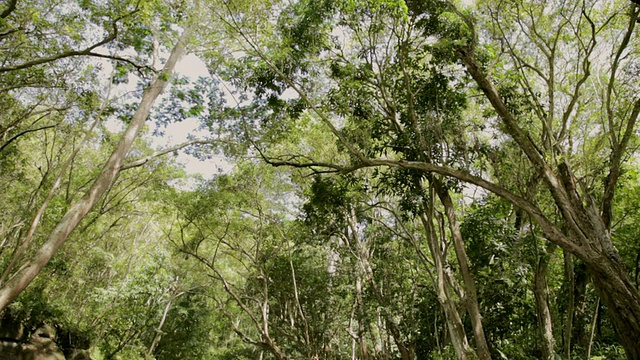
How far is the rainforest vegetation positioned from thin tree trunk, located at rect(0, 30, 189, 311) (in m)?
0.03

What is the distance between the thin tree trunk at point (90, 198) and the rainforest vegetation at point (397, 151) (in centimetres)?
3

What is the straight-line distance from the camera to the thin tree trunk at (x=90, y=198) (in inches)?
209

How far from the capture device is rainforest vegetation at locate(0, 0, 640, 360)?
18.9 feet

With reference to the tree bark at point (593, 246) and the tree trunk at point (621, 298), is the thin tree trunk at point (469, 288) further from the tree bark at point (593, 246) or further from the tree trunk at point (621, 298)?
the tree trunk at point (621, 298)

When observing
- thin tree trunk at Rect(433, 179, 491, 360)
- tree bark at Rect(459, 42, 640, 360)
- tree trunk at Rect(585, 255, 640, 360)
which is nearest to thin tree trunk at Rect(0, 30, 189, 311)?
thin tree trunk at Rect(433, 179, 491, 360)

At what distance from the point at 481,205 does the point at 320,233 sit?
3929 mm

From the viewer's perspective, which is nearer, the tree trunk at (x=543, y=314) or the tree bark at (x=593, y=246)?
the tree bark at (x=593, y=246)

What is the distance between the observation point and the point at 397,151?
6.62 m

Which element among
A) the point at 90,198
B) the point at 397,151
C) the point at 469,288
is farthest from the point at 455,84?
the point at 90,198

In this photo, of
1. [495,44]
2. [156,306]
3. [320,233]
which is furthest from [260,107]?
[156,306]

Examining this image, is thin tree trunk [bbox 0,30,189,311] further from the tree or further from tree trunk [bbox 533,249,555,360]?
tree trunk [bbox 533,249,555,360]

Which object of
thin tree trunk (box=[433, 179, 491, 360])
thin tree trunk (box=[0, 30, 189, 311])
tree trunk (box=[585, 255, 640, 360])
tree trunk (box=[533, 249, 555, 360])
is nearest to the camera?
tree trunk (box=[585, 255, 640, 360])

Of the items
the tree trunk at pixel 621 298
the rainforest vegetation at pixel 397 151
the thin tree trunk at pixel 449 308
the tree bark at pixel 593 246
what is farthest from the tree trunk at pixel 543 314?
the tree trunk at pixel 621 298

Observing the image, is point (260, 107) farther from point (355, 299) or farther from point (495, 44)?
point (355, 299)
